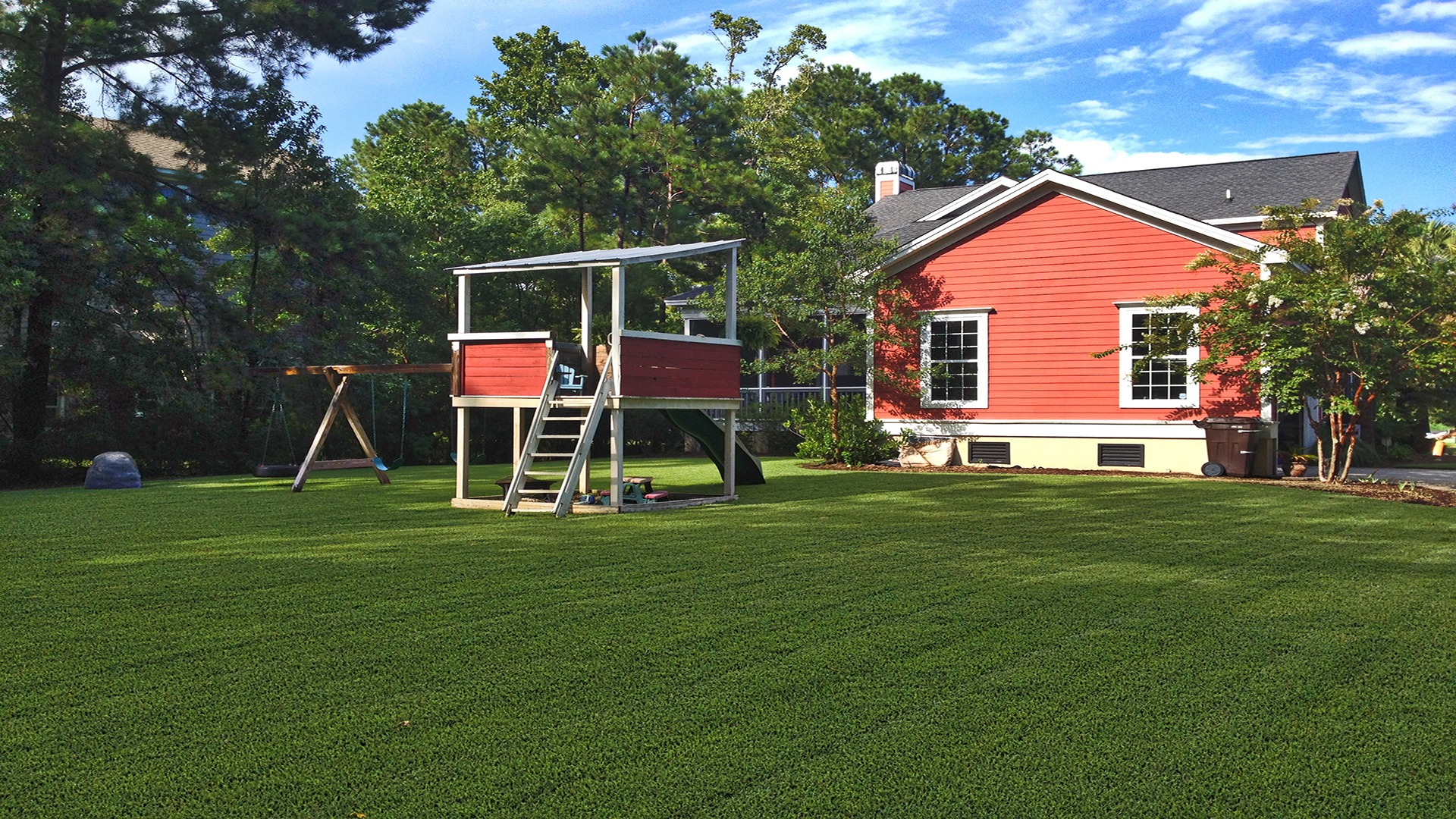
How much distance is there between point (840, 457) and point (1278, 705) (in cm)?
1461

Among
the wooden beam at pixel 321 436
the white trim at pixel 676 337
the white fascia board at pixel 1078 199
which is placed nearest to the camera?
the white trim at pixel 676 337

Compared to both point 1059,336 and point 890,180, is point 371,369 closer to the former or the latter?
point 1059,336

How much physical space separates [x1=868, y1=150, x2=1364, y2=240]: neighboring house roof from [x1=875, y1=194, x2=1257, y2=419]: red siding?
112 inches

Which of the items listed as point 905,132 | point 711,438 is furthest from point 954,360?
point 905,132

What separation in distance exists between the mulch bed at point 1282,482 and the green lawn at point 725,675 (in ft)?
14.9

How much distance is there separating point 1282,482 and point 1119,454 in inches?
110

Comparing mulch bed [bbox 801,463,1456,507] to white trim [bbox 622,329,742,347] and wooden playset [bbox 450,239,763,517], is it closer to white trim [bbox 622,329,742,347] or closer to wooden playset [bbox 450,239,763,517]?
white trim [bbox 622,329,742,347]

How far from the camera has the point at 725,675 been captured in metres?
4.57

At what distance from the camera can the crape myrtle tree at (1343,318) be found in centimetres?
1410

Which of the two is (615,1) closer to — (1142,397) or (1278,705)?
(1142,397)

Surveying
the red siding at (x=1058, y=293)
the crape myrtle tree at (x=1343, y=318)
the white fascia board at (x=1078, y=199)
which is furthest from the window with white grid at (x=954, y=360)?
the crape myrtle tree at (x=1343, y=318)

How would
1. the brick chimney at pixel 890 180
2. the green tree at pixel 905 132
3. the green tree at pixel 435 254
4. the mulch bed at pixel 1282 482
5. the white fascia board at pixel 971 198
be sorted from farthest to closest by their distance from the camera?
the green tree at pixel 905 132 < the brick chimney at pixel 890 180 < the green tree at pixel 435 254 < the white fascia board at pixel 971 198 < the mulch bed at pixel 1282 482

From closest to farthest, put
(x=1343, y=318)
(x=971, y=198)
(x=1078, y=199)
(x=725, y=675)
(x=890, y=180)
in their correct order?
(x=725, y=675) < (x=1343, y=318) < (x=1078, y=199) < (x=971, y=198) < (x=890, y=180)

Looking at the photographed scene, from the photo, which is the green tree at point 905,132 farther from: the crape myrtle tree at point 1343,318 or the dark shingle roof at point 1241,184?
the crape myrtle tree at point 1343,318
